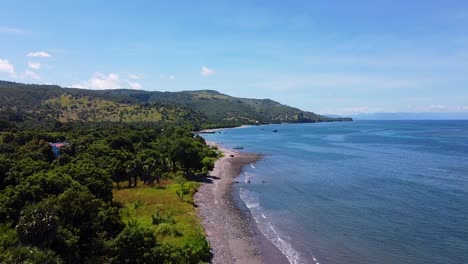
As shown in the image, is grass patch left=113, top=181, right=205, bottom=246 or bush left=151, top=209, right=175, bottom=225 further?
bush left=151, top=209, right=175, bottom=225

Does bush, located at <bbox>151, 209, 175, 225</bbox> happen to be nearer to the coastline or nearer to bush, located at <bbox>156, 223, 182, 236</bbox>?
bush, located at <bbox>156, 223, 182, 236</bbox>

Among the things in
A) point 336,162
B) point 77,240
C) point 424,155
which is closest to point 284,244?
point 77,240

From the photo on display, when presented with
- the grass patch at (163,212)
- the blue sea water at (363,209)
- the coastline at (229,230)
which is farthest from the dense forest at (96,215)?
the blue sea water at (363,209)

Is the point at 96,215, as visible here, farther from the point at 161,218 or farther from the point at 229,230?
the point at 229,230

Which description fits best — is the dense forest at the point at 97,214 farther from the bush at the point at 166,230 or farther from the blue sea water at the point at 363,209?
the blue sea water at the point at 363,209

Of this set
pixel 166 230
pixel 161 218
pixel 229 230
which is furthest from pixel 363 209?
pixel 166 230

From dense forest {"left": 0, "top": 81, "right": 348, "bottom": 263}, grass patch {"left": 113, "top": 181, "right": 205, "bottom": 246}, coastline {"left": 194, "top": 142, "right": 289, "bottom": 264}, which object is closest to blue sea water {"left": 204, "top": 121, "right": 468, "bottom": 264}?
coastline {"left": 194, "top": 142, "right": 289, "bottom": 264}
